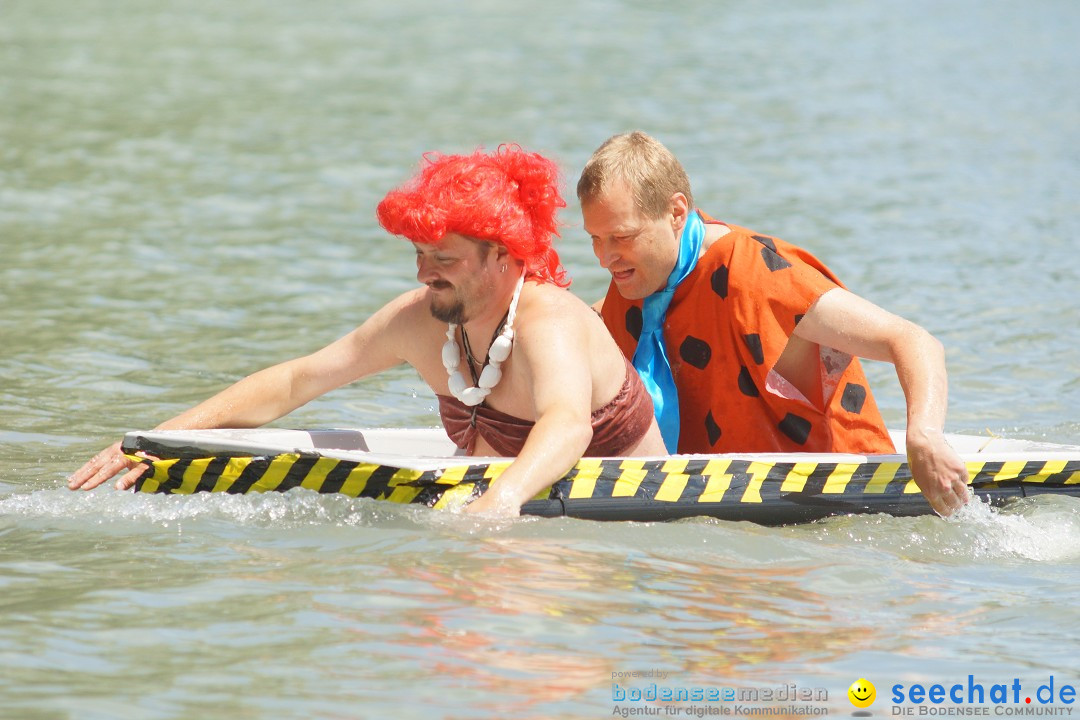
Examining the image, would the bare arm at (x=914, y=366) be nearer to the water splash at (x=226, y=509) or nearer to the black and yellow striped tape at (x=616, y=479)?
the black and yellow striped tape at (x=616, y=479)

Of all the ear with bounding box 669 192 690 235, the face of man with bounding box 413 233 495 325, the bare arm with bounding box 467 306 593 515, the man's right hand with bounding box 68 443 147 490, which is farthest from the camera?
the ear with bounding box 669 192 690 235

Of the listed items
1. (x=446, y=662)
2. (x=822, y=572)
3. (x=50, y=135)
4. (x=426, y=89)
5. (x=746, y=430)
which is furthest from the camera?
(x=426, y=89)

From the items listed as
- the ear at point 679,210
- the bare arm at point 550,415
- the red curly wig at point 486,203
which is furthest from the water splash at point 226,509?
the ear at point 679,210

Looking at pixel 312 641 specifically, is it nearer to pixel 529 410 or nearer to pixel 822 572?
pixel 529 410

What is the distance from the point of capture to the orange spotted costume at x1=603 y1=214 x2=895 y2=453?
534 cm

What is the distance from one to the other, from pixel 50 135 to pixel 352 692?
13.0 metres

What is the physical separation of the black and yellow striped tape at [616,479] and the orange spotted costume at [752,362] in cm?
39

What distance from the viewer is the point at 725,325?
5.43 metres

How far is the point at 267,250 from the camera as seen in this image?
11.7m

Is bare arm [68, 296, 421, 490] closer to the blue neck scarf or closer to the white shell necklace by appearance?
the white shell necklace

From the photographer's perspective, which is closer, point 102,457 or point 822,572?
point 822,572

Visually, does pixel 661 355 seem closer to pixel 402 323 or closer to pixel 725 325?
pixel 725 325

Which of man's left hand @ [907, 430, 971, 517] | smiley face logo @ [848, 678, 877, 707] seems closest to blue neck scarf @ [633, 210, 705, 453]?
man's left hand @ [907, 430, 971, 517]

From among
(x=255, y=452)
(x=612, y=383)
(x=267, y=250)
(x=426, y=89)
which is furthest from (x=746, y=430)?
(x=426, y=89)
